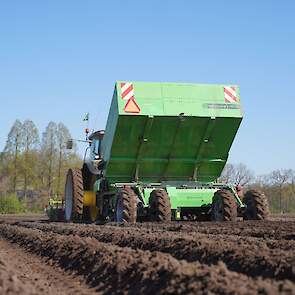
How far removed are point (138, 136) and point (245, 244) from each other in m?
8.14

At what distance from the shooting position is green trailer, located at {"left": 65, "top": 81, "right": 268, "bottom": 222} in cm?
1567

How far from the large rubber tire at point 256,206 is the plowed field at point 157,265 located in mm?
3531

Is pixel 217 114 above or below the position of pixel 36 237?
above

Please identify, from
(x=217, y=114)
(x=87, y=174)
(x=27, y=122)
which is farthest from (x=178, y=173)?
(x=27, y=122)

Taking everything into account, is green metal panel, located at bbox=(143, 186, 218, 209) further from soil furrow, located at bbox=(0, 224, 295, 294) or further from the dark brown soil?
the dark brown soil

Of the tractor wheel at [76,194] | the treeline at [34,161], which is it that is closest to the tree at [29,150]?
the treeline at [34,161]

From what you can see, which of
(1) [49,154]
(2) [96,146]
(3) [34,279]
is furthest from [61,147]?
(3) [34,279]

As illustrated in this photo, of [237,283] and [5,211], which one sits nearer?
[237,283]

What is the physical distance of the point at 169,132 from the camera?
647 inches

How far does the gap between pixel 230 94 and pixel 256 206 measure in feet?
10.1

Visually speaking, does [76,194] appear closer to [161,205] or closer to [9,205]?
[161,205]

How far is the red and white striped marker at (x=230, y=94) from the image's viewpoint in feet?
54.5

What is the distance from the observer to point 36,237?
13742 millimetres

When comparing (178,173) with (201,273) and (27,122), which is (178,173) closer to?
(201,273)
